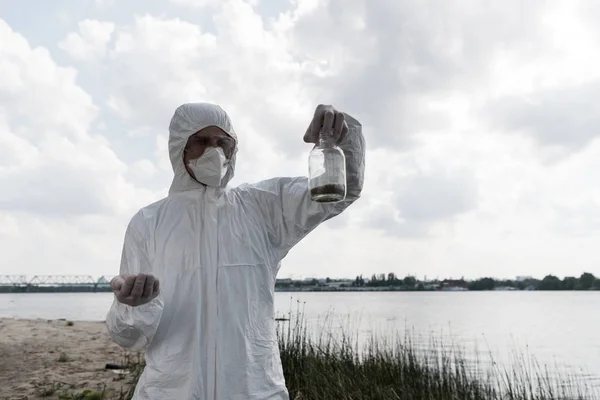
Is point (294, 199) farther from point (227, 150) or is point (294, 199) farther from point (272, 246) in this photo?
point (227, 150)

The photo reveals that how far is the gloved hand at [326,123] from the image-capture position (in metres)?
1.92

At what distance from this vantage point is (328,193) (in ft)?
6.22

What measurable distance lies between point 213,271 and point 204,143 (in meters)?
0.54

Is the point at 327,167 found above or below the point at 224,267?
above

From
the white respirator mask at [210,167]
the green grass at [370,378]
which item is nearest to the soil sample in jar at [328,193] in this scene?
the white respirator mask at [210,167]

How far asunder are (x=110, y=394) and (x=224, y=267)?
5921 mm

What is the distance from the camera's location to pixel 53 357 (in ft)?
33.4

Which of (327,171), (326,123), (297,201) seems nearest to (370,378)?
(297,201)

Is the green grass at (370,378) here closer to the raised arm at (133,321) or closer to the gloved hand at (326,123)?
the raised arm at (133,321)

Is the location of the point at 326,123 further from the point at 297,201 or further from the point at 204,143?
the point at 204,143

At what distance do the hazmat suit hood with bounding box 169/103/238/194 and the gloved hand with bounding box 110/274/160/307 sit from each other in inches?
20.9

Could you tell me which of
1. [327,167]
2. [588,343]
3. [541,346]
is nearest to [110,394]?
[327,167]

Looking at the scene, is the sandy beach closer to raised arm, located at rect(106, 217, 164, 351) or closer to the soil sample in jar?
raised arm, located at rect(106, 217, 164, 351)

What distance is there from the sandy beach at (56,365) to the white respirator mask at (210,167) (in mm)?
5097
